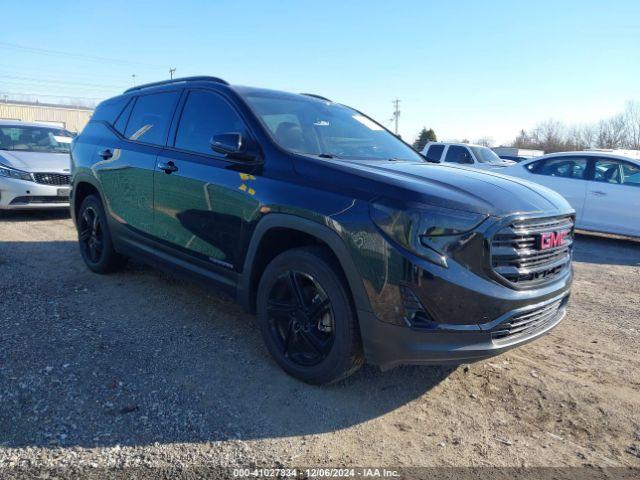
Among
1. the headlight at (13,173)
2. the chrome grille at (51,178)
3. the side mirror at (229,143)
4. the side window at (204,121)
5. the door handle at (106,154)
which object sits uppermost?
the side window at (204,121)

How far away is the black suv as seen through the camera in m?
2.65

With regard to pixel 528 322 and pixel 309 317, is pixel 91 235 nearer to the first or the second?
pixel 309 317

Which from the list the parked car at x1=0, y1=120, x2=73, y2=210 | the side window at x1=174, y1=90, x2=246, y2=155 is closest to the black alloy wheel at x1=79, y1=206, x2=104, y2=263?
the side window at x1=174, y1=90, x2=246, y2=155

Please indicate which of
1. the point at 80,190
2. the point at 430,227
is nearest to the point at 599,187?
the point at 430,227

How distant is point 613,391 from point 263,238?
2506 mm

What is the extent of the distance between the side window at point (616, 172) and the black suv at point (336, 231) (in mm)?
6244

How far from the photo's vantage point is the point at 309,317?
3125 millimetres

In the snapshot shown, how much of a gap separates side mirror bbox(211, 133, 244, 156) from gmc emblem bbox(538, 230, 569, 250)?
6.54 ft

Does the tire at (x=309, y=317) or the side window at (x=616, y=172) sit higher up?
the side window at (x=616, y=172)

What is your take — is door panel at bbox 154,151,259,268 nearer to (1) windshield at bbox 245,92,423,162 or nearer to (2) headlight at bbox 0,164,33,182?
(1) windshield at bbox 245,92,423,162

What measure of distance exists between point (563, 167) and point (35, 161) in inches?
372

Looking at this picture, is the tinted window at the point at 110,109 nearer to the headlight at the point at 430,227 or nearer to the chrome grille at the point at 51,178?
the chrome grille at the point at 51,178

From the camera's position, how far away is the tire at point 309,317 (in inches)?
115

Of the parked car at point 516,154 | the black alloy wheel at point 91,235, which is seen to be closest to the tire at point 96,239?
the black alloy wheel at point 91,235
